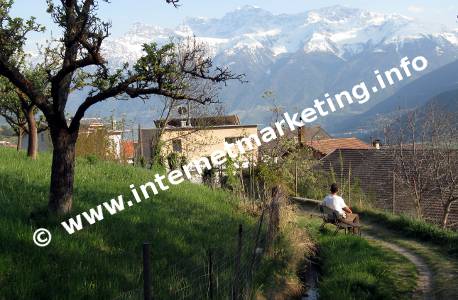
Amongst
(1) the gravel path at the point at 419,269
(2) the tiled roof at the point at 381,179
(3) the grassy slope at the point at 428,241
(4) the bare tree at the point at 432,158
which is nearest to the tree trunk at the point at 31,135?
(1) the gravel path at the point at 419,269

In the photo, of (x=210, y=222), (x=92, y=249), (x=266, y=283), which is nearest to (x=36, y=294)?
(x=92, y=249)

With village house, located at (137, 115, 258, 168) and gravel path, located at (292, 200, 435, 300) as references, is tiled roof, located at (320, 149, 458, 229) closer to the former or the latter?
village house, located at (137, 115, 258, 168)

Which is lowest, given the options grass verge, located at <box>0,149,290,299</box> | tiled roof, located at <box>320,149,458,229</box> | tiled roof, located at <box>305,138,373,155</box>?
tiled roof, located at <box>320,149,458,229</box>

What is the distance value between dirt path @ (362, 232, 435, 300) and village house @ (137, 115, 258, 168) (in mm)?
13933

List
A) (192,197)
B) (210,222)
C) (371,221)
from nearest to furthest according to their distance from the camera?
(210,222), (192,197), (371,221)

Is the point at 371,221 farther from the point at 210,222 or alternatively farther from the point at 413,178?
the point at 413,178

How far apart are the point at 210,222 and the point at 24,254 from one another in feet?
16.8

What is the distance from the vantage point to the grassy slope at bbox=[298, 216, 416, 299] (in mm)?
8289

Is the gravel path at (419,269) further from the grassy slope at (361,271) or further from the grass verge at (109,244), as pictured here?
the grass verge at (109,244)

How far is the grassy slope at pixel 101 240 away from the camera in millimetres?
6047

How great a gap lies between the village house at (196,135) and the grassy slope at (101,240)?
14.1 meters

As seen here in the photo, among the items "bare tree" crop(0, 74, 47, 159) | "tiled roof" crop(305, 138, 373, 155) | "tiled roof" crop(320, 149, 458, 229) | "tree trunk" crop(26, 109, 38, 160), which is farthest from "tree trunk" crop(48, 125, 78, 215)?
"tiled roof" crop(305, 138, 373, 155)

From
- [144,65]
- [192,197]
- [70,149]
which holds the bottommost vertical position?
[192,197]

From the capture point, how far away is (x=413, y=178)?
27531 mm
